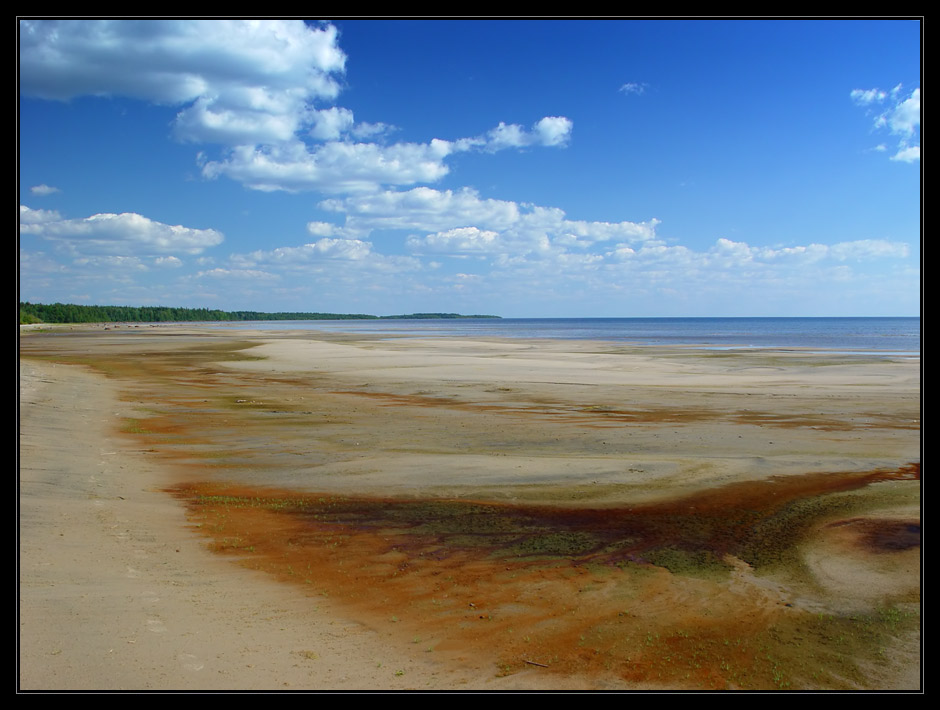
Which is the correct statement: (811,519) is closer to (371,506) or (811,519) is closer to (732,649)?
(732,649)

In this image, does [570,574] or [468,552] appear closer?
[570,574]

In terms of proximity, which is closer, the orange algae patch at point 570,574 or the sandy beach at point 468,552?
the sandy beach at point 468,552

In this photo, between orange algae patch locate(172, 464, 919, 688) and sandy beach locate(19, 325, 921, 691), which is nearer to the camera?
sandy beach locate(19, 325, 921, 691)
